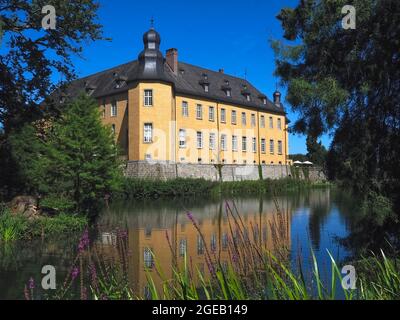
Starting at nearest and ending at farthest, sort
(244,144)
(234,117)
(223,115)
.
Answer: (223,115) < (234,117) < (244,144)

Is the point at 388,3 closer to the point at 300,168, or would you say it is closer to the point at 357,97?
the point at 357,97

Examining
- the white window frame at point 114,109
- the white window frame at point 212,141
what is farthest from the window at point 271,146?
the white window frame at point 114,109

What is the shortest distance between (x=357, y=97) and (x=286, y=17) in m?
2.57

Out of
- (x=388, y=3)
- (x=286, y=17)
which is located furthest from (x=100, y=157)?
(x=388, y=3)

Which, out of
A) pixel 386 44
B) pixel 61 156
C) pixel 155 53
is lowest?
pixel 61 156

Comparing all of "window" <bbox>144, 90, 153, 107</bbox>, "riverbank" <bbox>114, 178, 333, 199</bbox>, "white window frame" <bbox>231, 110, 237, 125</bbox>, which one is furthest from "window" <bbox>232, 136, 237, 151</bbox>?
"window" <bbox>144, 90, 153, 107</bbox>

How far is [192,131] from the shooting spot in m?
43.8

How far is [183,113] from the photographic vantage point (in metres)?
42.9

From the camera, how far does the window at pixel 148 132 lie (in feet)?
126

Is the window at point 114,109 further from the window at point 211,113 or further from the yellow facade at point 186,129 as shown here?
the window at point 211,113

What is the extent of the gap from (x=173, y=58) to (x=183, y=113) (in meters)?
6.72

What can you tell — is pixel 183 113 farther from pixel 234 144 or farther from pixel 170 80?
pixel 234 144

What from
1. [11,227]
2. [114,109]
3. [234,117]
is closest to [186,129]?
[114,109]
